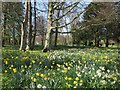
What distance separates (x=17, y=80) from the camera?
Result: 3080mm

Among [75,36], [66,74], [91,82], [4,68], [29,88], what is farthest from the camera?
[75,36]

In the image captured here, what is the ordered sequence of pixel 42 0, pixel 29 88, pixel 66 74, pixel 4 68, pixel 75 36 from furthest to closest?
1. pixel 75 36
2. pixel 42 0
3. pixel 4 68
4. pixel 66 74
5. pixel 29 88

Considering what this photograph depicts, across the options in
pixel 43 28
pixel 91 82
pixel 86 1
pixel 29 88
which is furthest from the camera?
pixel 43 28

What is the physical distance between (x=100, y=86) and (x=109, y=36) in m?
25.2

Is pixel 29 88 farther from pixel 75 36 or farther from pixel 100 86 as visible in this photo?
pixel 75 36

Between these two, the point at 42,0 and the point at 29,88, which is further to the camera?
the point at 42,0

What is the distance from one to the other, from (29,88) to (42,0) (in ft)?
35.2

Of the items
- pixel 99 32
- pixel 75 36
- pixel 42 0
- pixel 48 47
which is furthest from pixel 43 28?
pixel 48 47

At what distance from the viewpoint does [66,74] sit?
3.53 metres

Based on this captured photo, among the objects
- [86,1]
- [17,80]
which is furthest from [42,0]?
[17,80]

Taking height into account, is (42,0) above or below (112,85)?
above

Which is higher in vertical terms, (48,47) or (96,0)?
(96,0)

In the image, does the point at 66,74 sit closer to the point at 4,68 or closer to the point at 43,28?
the point at 4,68

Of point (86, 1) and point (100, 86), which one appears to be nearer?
point (100, 86)
